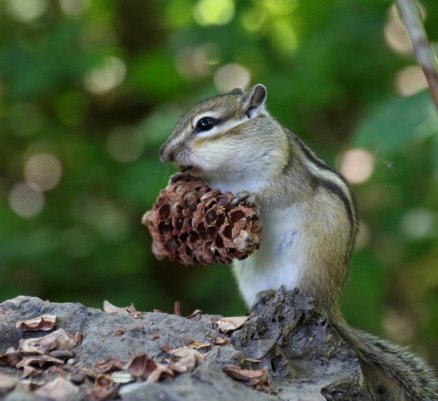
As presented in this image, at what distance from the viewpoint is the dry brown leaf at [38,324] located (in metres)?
2.70

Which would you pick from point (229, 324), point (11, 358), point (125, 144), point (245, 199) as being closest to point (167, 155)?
point (245, 199)

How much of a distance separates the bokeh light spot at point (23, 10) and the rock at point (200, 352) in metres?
4.68

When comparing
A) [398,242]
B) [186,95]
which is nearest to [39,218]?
[186,95]

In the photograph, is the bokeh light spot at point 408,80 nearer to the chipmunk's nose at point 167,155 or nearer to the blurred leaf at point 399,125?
the blurred leaf at point 399,125

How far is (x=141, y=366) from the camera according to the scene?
2.33m

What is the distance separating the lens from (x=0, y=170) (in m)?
7.19

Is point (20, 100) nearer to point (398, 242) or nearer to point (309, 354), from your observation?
point (398, 242)

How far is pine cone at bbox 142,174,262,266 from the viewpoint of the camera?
9.89 feet

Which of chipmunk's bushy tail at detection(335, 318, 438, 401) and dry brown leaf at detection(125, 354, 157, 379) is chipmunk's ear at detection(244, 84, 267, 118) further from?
dry brown leaf at detection(125, 354, 157, 379)

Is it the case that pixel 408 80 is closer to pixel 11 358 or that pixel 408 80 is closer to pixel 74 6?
pixel 74 6

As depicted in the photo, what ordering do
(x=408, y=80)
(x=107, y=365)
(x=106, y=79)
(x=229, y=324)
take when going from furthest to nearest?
(x=106, y=79), (x=408, y=80), (x=229, y=324), (x=107, y=365)

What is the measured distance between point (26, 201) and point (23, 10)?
1.63m

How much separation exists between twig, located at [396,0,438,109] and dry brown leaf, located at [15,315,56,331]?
178cm

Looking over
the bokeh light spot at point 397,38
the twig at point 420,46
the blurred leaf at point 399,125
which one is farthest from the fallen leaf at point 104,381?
the bokeh light spot at point 397,38
